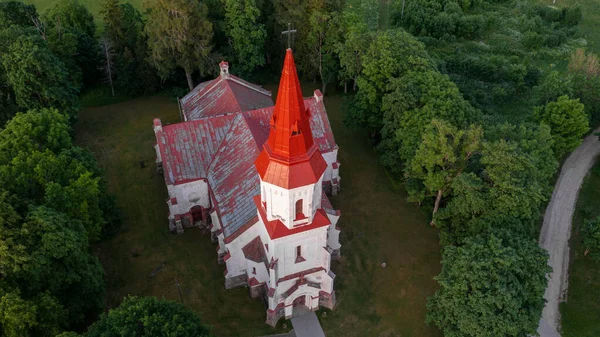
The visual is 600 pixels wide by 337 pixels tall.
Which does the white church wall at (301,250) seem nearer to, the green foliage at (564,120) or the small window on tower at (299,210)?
the small window on tower at (299,210)

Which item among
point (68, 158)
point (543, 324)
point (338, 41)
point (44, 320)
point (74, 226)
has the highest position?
point (338, 41)

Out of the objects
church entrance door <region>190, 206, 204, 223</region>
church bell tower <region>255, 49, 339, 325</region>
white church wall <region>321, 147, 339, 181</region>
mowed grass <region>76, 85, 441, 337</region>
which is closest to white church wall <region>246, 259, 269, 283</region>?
church bell tower <region>255, 49, 339, 325</region>

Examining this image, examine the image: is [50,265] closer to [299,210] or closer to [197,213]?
[197,213]

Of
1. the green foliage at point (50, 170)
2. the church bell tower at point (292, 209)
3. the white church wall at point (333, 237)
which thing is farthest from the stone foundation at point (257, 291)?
the green foliage at point (50, 170)

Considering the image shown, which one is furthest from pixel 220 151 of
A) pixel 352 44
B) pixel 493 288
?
pixel 493 288

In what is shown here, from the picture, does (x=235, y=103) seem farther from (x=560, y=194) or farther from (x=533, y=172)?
(x=560, y=194)

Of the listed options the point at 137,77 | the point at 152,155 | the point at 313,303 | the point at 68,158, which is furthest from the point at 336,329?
the point at 137,77
